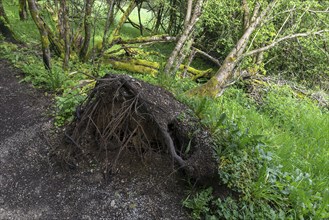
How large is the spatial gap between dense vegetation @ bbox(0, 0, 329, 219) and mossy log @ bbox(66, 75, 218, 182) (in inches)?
11.6

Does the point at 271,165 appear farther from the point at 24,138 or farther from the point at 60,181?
the point at 24,138

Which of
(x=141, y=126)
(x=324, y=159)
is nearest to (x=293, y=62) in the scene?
(x=324, y=159)

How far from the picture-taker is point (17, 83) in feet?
16.6

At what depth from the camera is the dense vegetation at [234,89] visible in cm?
300

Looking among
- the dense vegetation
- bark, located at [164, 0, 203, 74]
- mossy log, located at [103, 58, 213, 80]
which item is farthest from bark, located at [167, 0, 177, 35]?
bark, located at [164, 0, 203, 74]

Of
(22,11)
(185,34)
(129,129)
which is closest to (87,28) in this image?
(185,34)

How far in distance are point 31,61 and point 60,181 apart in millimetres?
3516

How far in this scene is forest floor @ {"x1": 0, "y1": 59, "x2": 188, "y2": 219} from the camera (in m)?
2.92

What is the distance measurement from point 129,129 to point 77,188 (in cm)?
84

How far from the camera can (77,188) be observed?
10.3 feet

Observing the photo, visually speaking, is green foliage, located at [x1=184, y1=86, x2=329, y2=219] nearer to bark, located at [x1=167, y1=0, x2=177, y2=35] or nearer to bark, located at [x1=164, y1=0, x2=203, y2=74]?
bark, located at [x1=164, y1=0, x2=203, y2=74]

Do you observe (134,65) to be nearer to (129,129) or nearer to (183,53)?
(183,53)

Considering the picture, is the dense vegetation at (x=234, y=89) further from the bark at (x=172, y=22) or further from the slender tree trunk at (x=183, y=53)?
the bark at (x=172, y=22)

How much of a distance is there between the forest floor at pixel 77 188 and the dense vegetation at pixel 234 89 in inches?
13.5
